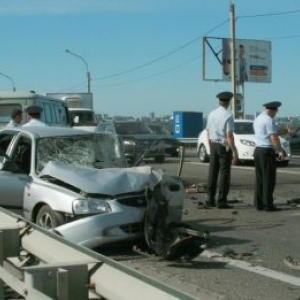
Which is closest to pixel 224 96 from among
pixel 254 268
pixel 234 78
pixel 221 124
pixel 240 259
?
pixel 221 124

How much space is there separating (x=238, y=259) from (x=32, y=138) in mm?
3103

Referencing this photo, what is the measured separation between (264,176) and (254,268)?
4.39m

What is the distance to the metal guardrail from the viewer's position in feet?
10.7

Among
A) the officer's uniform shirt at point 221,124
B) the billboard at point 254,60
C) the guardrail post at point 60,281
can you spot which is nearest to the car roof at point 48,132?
the officer's uniform shirt at point 221,124

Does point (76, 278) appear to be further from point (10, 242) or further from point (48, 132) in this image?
point (48, 132)

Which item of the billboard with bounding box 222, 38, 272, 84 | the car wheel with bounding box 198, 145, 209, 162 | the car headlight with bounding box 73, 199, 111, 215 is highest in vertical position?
the billboard with bounding box 222, 38, 272, 84

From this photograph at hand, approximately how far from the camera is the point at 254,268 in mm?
6875

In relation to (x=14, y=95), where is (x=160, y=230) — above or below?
below

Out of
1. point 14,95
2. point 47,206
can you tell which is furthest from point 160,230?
point 14,95

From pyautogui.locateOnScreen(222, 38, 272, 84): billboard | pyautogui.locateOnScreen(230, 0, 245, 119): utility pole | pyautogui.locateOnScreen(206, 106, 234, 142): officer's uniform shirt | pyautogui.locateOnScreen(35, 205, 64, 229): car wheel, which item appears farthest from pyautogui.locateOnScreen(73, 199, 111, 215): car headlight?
pyautogui.locateOnScreen(222, 38, 272, 84): billboard

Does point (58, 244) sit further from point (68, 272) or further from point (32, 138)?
point (32, 138)

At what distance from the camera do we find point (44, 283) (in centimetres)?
367

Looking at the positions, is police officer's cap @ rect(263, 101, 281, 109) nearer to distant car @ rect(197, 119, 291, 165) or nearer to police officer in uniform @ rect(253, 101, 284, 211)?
police officer in uniform @ rect(253, 101, 284, 211)

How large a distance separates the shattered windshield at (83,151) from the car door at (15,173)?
266 mm
